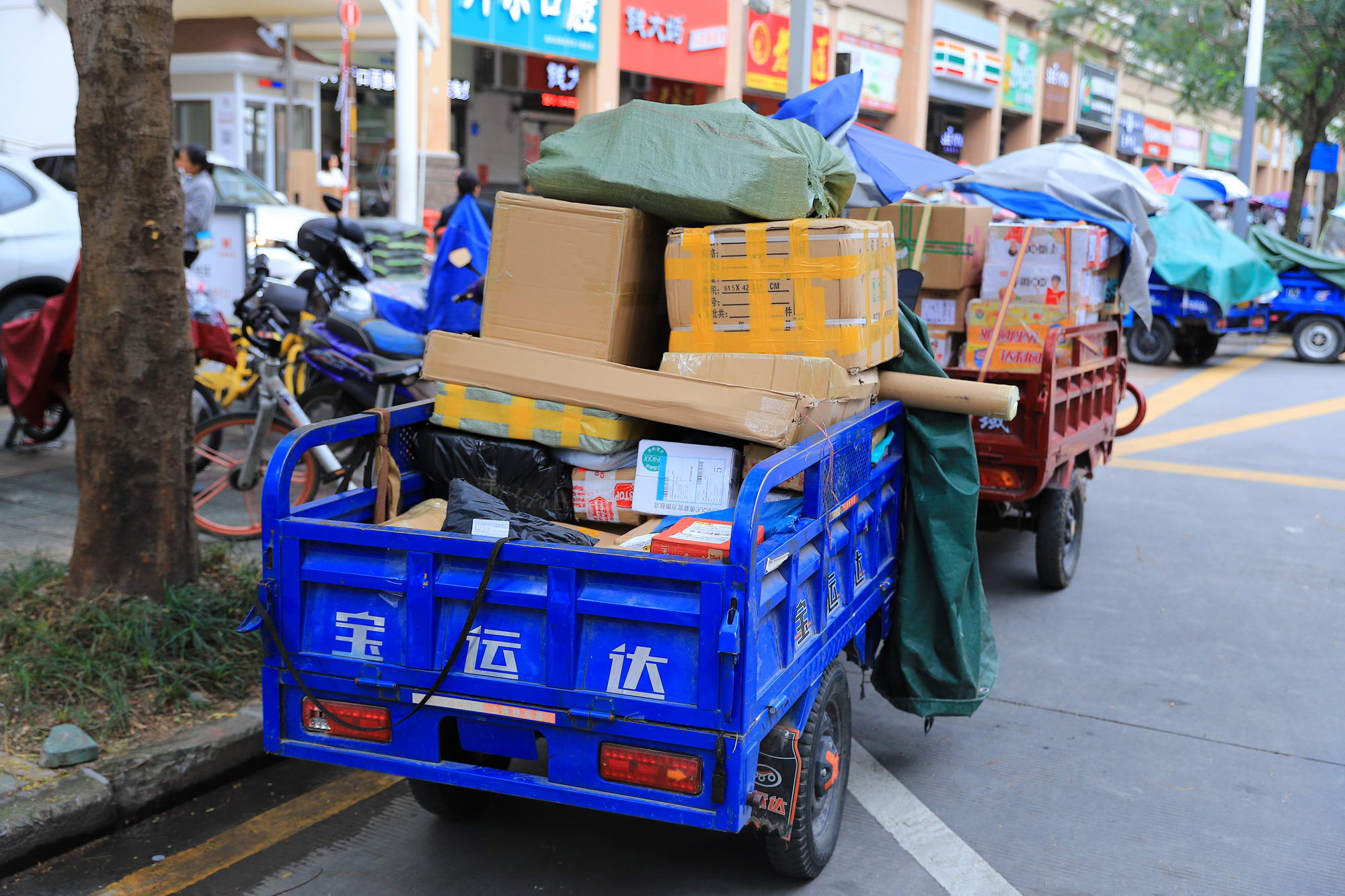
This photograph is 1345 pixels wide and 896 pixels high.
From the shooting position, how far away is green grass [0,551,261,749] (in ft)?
13.1

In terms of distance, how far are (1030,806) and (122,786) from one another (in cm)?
294

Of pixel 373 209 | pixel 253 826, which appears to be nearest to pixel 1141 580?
pixel 253 826

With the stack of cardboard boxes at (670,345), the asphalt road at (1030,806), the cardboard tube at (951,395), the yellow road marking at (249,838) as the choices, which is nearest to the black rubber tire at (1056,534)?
the asphalt road at (1030,806)

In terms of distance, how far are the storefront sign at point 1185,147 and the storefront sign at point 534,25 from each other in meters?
35.0

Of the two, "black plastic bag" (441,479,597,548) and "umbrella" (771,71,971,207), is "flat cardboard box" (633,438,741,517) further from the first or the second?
"umbrella" (771,71,971,207)

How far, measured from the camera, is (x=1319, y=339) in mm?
17047

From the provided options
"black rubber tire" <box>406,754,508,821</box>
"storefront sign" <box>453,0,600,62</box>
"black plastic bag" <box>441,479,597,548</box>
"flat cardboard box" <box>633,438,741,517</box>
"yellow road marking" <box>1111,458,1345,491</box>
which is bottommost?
"black rubber tire" <box>406,754,508,821</box>

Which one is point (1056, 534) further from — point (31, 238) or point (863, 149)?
point (31, 238)

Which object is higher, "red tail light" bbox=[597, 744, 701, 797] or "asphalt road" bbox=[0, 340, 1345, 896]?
"red tail light" bbox=[597, 744, 701, 797]

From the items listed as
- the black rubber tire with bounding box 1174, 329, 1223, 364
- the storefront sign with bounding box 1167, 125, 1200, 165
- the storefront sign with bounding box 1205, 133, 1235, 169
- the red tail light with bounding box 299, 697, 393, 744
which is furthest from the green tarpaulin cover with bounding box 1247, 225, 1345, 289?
the storefront sign with bounding box 1205, 133, 1235, 169

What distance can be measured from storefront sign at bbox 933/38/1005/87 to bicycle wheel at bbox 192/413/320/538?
86.0ft

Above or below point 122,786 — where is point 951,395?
above

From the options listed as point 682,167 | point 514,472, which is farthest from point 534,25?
point 514,472

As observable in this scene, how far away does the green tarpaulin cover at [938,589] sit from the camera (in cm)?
420
